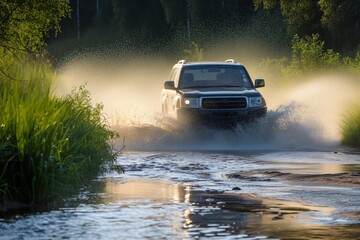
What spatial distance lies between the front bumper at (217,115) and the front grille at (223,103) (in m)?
0.09

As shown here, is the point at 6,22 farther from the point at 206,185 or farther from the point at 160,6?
the point at 160,6

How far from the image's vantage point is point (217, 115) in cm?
2675

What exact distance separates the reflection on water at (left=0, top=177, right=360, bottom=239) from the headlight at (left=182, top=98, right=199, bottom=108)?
10.6m

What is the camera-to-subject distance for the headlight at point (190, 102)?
2658cm

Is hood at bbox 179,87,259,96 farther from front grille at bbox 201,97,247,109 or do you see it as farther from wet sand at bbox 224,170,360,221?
wet sand at bbox 224,170,360,221

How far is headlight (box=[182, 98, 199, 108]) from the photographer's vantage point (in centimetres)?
2658

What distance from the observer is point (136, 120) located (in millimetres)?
31688

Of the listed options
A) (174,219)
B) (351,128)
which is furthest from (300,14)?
(174,219)

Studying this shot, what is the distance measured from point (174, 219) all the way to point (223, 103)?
13.9 m

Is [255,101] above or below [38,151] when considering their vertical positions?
above

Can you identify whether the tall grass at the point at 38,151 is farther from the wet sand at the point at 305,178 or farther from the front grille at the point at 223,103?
the front grille at the point at 223,103

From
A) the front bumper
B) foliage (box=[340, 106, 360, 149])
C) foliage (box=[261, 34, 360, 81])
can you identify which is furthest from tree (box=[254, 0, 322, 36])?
the front bumper

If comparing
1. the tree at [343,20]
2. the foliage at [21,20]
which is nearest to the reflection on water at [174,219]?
the foliage at [21,20]

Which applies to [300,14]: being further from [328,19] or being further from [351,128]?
[351,128]
